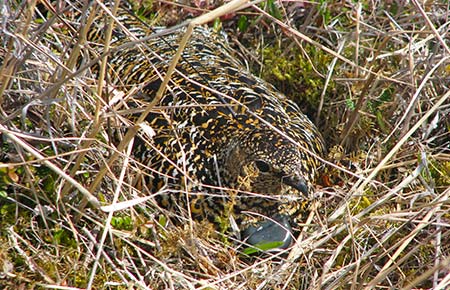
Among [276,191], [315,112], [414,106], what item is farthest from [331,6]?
[276,191]

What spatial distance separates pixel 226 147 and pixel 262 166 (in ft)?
0.84

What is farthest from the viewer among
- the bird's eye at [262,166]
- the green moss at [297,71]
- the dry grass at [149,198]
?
the green moss at [297,71]

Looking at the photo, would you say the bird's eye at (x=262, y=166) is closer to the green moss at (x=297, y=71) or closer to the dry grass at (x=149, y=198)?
the dry grass at (x=149, y=198)

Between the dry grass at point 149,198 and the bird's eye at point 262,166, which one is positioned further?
the bird's eye at point 262,166

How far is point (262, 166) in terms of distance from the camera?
3.49m

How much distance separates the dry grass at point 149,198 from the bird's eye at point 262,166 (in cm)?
33

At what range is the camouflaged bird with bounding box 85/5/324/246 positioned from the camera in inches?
137

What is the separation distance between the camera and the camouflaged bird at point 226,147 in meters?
3.48

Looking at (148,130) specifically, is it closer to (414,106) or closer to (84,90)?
(84,90)

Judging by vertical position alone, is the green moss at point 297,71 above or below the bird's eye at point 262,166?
above

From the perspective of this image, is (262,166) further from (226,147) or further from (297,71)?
(297,71)

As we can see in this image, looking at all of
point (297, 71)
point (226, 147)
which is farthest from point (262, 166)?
point (297, 71)

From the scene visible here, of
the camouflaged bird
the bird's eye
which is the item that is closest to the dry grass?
the camouflaged bird

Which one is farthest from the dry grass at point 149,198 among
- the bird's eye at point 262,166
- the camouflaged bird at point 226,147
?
the bird's eye at point 262,166
